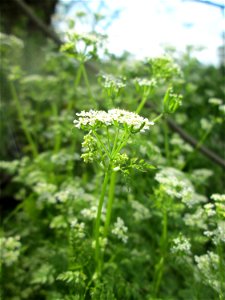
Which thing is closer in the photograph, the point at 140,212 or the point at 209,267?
the point at 209,267

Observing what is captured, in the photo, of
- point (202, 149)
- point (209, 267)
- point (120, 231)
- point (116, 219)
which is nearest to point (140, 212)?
point (116, 219)

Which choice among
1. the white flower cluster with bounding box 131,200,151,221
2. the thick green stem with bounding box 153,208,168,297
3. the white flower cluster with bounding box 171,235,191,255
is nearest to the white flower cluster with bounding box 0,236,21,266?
the white flower cluster with bounding box 131,200,151,221

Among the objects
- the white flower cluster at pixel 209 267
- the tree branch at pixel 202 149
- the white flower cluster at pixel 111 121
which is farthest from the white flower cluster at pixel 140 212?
the tree branch at pixel 202 149

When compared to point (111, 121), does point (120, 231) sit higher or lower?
lower

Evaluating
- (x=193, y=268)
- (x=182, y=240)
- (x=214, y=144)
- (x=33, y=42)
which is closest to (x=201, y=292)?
(x=193, y=268)

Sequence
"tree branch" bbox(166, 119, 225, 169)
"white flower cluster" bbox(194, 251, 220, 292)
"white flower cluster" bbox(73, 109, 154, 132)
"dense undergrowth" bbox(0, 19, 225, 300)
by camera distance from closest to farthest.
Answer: "white flower cluster" bbox(73, 109, 154, 132), "dense undergrowth" bbox(0, 19, 225, 300), "white flower cluster" bbox(194, 251, 220, 292), "tree branch" bbox(166, 119, 225, 169)

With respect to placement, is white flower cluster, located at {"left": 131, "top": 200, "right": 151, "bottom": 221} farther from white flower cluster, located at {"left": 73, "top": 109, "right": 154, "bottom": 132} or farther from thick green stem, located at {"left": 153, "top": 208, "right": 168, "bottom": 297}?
white flower cluster, located at {"left": 73, "top": 109, "right": 154, "bottom": 132}

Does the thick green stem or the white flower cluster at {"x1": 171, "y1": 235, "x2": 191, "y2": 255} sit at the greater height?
the white flower cluster at {"x1": 171, "y1": 235, "x2": 191, "y2": 255}

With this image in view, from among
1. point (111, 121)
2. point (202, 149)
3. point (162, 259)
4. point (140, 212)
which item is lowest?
point (162, 259)

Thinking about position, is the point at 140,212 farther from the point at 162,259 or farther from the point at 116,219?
the point at 162,259

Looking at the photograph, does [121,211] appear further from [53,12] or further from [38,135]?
[53,12]

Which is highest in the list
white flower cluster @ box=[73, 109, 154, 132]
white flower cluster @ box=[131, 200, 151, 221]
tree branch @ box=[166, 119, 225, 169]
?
white flower cluster @ box=[73, 109, 154, 132]
